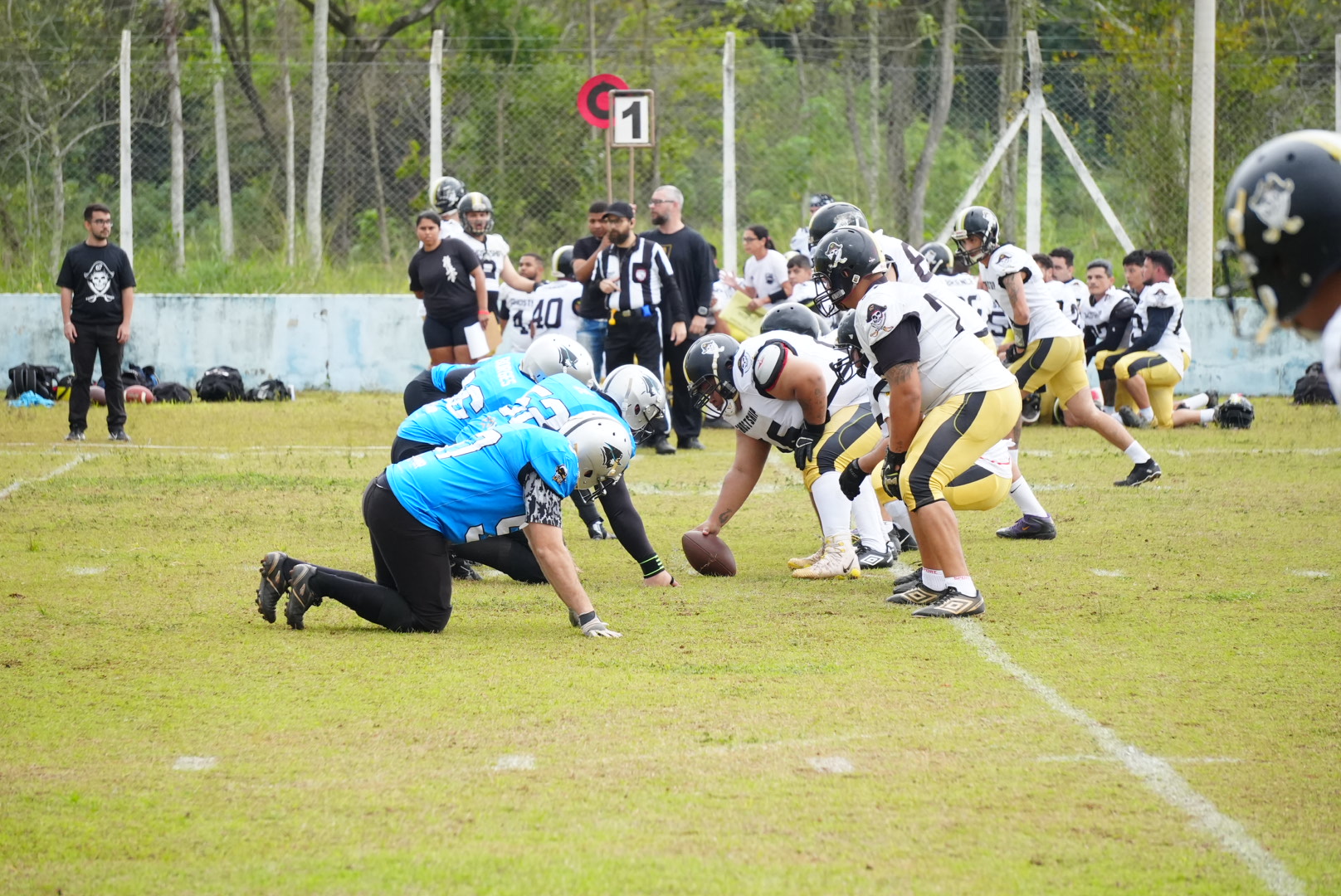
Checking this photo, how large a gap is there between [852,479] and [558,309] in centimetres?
801

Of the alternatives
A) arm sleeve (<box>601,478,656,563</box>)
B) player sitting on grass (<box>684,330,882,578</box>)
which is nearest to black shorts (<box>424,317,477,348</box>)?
player sitting on grass (<box>684,330,882,578</box>)

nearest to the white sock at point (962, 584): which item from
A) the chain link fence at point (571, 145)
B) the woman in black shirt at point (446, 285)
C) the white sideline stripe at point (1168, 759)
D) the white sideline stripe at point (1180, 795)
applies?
the white sideline stripe at point (1180, 795)

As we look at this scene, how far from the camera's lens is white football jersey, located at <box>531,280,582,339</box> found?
1493 cm

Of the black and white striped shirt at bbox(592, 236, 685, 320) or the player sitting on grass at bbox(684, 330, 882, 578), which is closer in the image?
the player sitting on grass at bbox(684, 330, 882, 578)

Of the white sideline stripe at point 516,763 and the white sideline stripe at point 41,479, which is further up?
the white sideline stripe at point 516,763

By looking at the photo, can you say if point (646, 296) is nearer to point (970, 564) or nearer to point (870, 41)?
point (970, 564)

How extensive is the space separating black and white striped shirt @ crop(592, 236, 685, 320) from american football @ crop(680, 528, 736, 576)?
577cm

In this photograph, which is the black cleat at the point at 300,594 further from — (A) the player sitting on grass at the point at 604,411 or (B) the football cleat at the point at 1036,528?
(B) the football cleat at the point at 1036,528

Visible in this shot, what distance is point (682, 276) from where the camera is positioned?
14094 mm

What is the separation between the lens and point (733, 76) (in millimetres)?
18562

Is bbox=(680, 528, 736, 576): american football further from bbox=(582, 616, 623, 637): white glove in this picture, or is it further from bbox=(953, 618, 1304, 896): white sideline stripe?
bbox=(953, 618, 1304, 896): white sideline stripe

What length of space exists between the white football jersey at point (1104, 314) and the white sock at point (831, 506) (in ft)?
31.0

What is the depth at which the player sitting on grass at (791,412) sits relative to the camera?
7902mm

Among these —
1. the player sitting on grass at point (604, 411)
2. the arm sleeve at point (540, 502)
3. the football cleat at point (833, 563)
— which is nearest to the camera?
the arm sleeve at point (540, 502)
